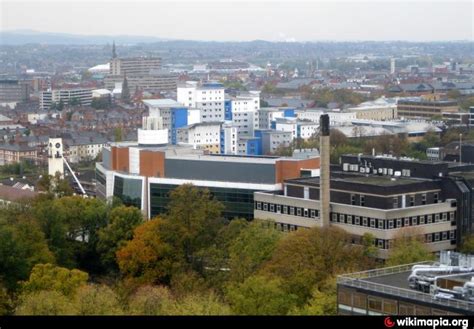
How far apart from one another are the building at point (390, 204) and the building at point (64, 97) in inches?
1503

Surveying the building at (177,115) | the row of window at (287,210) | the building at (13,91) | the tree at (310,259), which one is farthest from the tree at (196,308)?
the building at (13,91)

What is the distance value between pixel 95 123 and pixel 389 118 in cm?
1103

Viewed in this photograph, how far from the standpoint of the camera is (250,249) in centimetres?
1463

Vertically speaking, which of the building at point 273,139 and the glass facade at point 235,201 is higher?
the glass facade at point 235,201

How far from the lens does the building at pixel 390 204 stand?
15422 millimetres

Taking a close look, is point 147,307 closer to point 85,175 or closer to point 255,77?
point 85,175

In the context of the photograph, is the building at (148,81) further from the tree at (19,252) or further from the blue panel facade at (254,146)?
the tree at (19,252)

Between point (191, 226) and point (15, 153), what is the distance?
19.6m

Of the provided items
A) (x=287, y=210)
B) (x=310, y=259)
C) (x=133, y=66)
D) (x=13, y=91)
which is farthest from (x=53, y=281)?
(x=133, y=66)

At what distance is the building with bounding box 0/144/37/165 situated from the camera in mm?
34219

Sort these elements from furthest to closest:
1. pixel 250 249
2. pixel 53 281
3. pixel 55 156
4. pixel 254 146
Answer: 1. pixel 254 146
2. pixel 55 156
3. pixel 250 249
4. pixel 53 281

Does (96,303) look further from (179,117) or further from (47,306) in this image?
(179,117)

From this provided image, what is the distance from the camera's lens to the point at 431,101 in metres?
43.2

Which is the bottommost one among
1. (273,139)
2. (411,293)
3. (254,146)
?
(254,146)
